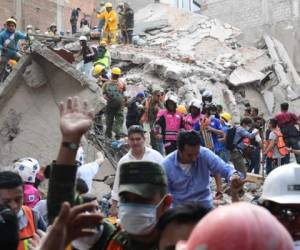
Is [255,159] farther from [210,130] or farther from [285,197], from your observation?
[285,197]

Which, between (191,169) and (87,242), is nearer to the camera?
(87,242)

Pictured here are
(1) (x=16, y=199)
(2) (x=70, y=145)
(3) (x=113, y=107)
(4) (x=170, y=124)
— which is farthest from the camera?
(3) (x=113, y=107)

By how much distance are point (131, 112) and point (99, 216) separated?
31.9 ft

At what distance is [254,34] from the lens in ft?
93.0

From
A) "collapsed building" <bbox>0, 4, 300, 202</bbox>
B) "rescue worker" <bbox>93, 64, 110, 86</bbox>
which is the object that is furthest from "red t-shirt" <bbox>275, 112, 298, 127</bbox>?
"rescue worker" <bbox>93, 64, 110, 86</bbox>

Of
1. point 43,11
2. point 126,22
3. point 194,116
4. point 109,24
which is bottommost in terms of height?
point 194,116

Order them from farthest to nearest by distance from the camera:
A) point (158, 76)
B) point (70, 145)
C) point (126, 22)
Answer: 1. point (126, 22)
2. point (158, 76)
3. point (70, 145)

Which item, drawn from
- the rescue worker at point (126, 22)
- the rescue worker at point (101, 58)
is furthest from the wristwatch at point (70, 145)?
the rescue worker at point (126, 22)

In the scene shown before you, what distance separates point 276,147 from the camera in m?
11.9

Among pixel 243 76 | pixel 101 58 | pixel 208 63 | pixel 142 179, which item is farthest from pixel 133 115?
pixel 208 63

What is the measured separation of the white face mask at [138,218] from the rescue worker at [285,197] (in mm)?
586

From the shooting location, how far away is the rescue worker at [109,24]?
21016 millimetres

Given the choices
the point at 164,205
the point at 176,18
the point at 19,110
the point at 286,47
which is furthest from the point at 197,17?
the point at 164,205

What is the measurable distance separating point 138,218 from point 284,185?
76 centimetres
